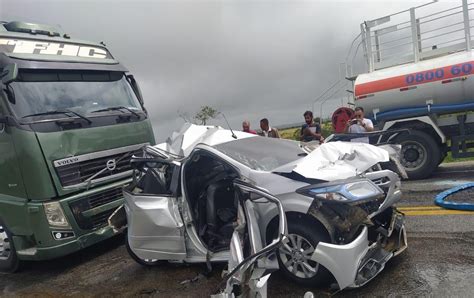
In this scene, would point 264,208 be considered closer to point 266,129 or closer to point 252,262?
point 252,262

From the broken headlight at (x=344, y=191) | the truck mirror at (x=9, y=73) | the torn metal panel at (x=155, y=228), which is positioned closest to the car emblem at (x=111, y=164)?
the torn metal panel at (x=155, y=228)

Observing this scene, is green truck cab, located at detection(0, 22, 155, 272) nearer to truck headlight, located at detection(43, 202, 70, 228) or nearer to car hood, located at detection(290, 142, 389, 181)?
truck headlight, located at detection(43, 202, 70, 228)

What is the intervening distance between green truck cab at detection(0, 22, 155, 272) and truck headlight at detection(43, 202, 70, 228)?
1 cm

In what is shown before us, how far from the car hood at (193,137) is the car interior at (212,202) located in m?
0.27

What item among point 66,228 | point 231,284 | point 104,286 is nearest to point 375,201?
point 231,284

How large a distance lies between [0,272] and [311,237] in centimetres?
526

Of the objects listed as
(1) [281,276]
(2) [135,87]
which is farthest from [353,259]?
(2) [135,87]

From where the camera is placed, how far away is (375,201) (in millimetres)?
3697

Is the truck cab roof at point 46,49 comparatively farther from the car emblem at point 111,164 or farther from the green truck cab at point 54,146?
the car emblem at point 111,164

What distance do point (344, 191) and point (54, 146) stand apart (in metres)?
3.95

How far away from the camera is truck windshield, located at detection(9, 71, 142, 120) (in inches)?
210

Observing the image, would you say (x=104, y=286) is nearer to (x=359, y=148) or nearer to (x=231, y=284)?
(x=231, y=284)

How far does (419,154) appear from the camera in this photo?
8.09m

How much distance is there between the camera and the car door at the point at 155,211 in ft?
14.0
